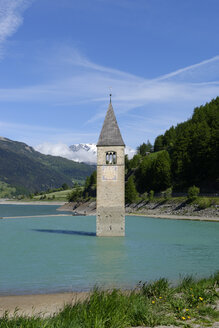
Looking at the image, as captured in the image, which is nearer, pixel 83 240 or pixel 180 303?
pixel 180 303

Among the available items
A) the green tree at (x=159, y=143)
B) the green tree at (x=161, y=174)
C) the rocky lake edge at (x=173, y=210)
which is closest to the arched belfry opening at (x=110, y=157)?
the rocky lake edge at (x=173, y=210)

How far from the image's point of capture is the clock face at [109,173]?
1631 inches

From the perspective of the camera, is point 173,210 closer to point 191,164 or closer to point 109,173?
point 191,164

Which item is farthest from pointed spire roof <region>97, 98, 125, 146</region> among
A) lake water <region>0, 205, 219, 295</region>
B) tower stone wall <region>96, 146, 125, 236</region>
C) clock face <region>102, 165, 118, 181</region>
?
lake water <region>0, 205, 219, 295</region>

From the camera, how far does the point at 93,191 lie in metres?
136

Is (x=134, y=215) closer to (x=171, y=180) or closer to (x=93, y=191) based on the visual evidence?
(x=171, y=180)

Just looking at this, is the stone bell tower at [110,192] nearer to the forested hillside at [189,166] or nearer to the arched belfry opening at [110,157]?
the arched belfry opening at [110,157]

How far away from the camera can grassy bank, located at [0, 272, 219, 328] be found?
10094mm

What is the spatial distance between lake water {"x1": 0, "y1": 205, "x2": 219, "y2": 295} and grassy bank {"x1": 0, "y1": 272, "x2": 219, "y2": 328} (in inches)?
316

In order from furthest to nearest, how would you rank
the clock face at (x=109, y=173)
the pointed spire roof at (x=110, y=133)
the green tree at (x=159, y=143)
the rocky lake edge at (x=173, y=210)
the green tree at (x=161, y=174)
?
1. the green tree at (x=159, y=143)
2. the green tree at (x=161, y=174)
3. the rocky lake edge at (x=173, y=210)
4. the pointed spire roof at (x=110, y=133)
5. the clock face at (x=109, y=173)

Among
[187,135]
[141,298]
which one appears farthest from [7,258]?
[187,135]

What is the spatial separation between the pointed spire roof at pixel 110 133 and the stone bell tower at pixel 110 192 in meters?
0.16

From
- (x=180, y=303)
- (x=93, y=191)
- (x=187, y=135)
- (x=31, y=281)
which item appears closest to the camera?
(x=180, y=303)

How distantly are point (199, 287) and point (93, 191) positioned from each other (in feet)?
403
